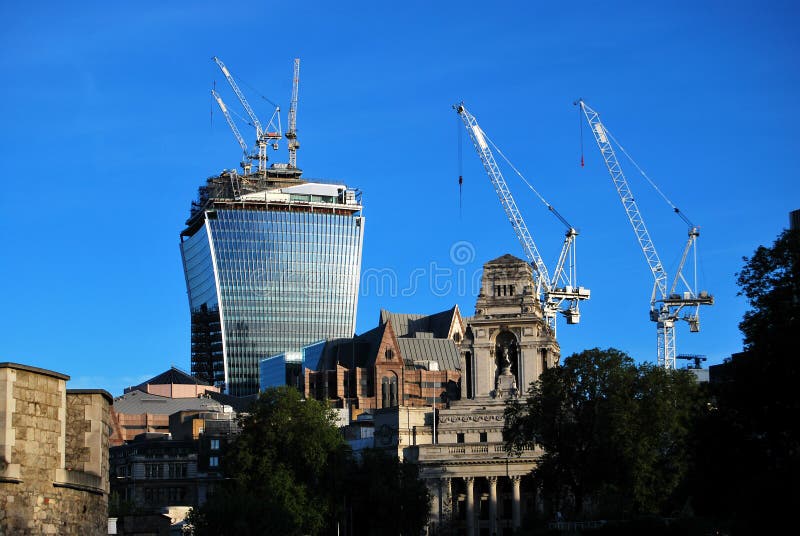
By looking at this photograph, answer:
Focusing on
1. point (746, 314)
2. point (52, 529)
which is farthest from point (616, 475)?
point (52, 529)

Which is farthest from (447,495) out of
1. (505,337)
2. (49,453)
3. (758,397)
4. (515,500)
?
(49,453)

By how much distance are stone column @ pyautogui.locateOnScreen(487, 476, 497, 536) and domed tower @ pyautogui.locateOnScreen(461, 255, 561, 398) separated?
12925 mm

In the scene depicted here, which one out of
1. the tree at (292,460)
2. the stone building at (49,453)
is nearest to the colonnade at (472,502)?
the tree at (292,460)

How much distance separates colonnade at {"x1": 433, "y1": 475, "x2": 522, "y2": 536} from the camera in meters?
184

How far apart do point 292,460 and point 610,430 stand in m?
40.5

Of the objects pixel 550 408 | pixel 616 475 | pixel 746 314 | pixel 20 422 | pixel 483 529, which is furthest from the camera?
pixel 483 529

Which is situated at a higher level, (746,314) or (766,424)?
(746,314)

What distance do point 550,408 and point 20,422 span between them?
11280cm

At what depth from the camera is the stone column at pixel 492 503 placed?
604ft

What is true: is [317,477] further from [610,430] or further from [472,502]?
[610,430]

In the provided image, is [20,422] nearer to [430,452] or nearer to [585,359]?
[585,359]

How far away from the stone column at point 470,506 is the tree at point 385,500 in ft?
56.4

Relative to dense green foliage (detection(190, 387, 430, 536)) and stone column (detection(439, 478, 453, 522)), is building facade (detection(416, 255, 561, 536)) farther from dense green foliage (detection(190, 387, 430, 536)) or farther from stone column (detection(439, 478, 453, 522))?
dense green foliage (detection(190, 387, 430, 536))

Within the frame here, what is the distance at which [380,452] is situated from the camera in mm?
174625
